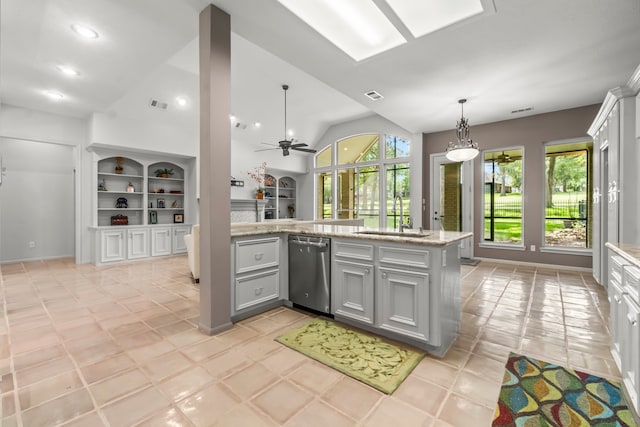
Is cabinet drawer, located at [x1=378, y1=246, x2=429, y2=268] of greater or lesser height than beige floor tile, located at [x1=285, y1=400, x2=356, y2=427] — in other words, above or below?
above

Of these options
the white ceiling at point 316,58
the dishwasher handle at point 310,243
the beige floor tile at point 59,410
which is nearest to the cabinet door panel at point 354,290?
the dishwasher handle at point 310,243

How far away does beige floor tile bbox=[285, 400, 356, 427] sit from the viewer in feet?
4.94

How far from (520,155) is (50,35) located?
7.45m

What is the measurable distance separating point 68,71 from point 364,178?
6.36 metres

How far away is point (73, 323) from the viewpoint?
9.21 feet

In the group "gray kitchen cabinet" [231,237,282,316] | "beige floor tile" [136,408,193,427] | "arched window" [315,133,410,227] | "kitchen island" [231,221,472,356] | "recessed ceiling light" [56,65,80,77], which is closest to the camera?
"beige floor tile" [136,408,193,427]

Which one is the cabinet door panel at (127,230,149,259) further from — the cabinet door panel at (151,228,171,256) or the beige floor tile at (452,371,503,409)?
the beige floor tile at (452,371,503,409)

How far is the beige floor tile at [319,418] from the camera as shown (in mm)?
1506

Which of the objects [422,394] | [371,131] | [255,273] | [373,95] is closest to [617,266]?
[422,394]

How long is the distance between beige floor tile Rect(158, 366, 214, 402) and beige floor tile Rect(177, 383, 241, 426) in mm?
58

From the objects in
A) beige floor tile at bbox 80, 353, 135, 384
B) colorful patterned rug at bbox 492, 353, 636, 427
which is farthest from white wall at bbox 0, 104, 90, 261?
colorful patterned rug at bbox 492, 353, 636, 427

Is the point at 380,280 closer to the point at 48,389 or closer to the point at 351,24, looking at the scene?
the point at 48,389

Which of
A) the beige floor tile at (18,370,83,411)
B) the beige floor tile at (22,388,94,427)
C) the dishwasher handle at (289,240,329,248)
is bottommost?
the beige floor tile at (22,388,94,427)

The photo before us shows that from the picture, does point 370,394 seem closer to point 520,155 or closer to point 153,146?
point 520,155
